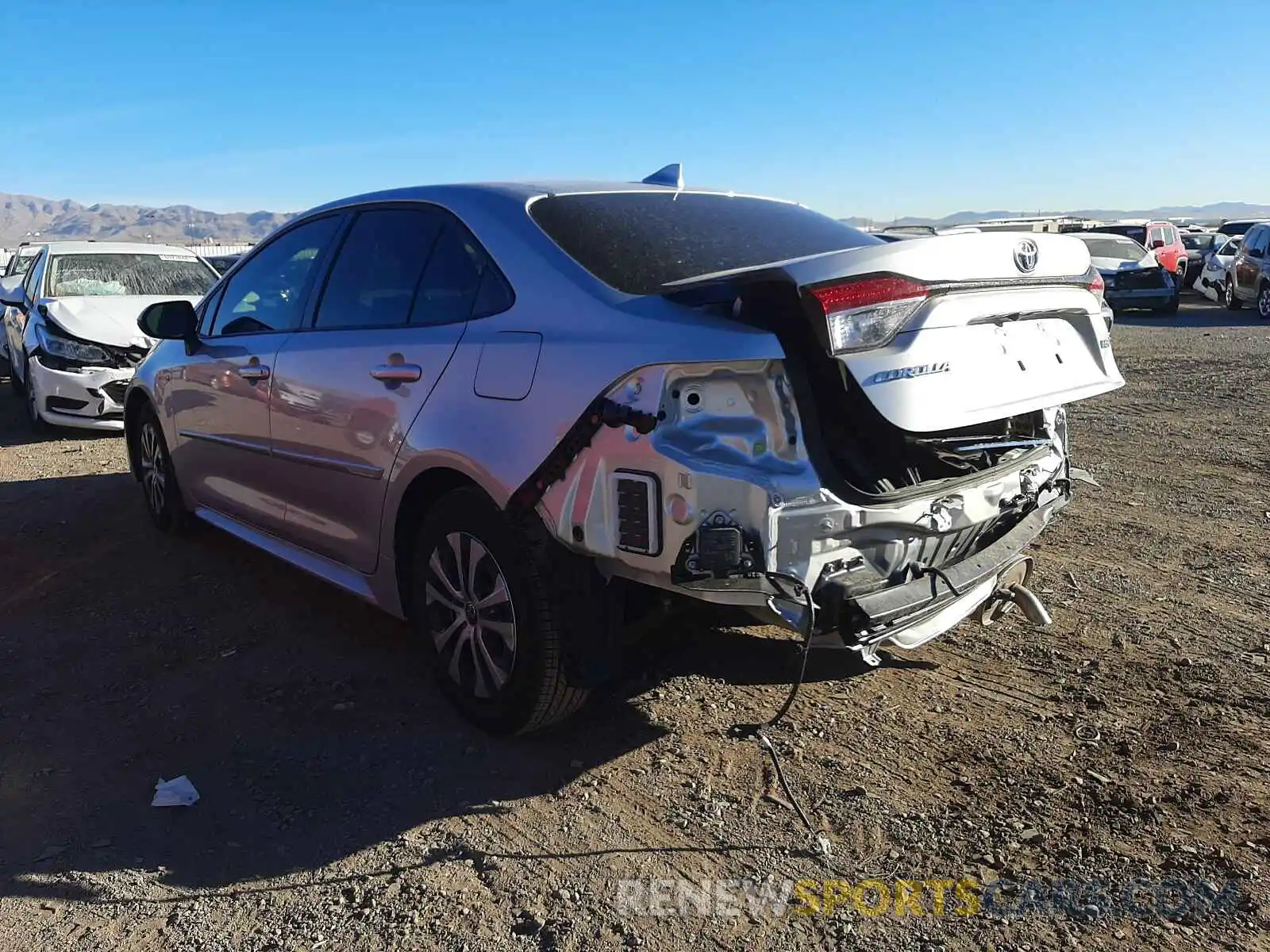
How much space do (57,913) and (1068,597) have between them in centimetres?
387

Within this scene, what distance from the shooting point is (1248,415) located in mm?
8320

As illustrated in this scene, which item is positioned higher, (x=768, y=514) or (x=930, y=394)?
(x=930, y=394)

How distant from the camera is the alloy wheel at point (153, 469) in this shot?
575 centimetres

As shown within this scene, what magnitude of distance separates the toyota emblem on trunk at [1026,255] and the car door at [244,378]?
269cm

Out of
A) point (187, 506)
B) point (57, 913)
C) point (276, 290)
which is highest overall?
point (276, 290)

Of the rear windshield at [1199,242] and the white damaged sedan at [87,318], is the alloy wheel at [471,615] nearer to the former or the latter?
the white damaged sedan at [87,318]

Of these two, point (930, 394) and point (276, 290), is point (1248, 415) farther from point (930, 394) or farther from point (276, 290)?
point (276, 290)

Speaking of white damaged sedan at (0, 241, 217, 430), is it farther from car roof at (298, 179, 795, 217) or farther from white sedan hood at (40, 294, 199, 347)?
car roof at (298, 179, 795, 217)

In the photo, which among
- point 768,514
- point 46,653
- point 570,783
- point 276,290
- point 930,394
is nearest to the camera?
point 768,514

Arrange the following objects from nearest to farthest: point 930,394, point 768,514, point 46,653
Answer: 1. point 768,514
2. point 930,394
3. point 46,653

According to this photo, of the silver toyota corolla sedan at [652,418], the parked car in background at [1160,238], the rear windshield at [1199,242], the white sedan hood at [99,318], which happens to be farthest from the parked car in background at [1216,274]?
the silver toyota corolla sedan at [652,418]

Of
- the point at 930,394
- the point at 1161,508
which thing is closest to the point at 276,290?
the point at 930,394

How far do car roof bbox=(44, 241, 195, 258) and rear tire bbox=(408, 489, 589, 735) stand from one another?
28.1 feet

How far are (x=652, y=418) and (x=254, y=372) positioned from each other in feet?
8.24
